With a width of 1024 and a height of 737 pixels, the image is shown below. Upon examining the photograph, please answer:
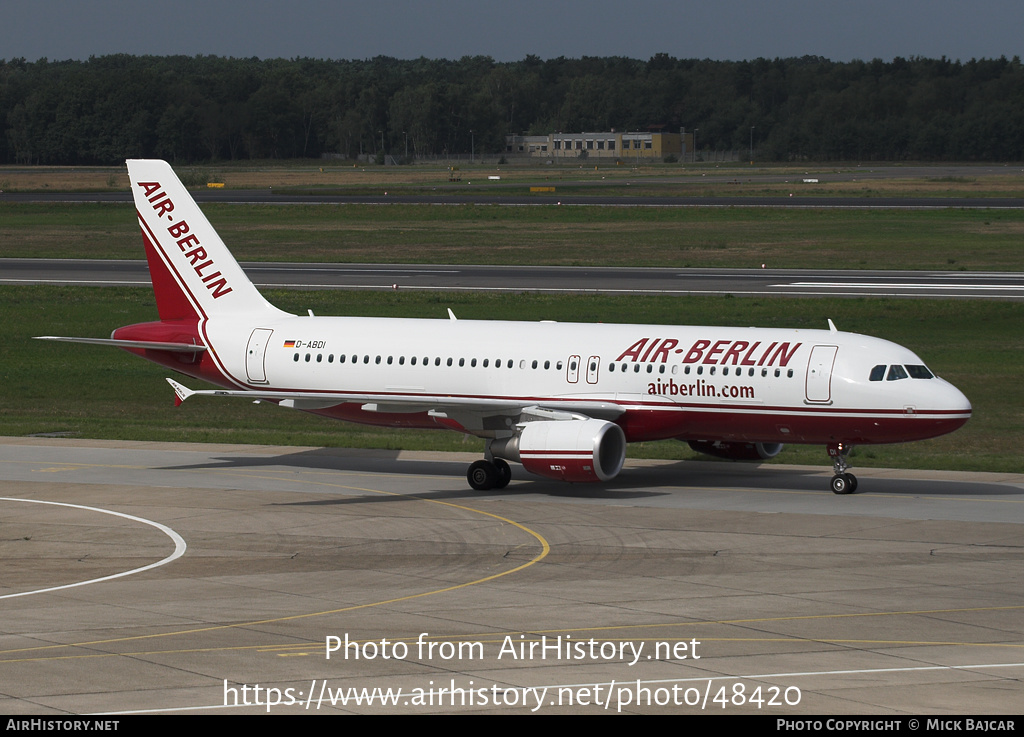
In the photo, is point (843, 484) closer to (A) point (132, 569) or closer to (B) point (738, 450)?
(B) point (738, 450)

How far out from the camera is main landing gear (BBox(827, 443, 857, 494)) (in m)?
37.4

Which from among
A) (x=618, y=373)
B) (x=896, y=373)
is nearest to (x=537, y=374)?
(x=618, y=373)

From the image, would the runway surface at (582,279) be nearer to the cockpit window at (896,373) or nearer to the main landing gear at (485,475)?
the cockpit window at (896,373)

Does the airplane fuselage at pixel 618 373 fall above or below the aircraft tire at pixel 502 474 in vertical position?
above

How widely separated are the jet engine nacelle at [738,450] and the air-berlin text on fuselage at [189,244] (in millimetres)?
15620

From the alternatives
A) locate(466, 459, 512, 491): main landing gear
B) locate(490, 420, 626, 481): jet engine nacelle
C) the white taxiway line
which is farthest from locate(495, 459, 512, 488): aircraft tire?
the white taxiway line

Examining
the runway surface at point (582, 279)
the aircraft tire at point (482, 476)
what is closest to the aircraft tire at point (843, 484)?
the aircraft tire at point (482, 476)

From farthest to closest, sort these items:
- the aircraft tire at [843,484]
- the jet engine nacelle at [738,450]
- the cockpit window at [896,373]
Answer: the jet engine nacelle at [738,450]
the aircraft tire at [843,484]
the cockpit window at [896,373]

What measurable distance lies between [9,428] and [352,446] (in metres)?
12.7

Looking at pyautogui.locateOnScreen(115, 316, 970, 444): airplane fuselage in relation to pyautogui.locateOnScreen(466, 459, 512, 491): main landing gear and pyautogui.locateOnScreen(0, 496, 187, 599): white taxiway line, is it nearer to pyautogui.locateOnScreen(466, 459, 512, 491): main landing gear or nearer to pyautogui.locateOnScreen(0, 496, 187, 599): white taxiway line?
pyautogui.locateOnScreen(466, 459, 512, 491): main landing gear

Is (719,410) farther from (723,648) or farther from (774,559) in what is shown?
(723,648)

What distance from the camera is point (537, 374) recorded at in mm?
39281

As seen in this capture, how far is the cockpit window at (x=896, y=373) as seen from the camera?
120ft

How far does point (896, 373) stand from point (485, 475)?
1141 centimetres
